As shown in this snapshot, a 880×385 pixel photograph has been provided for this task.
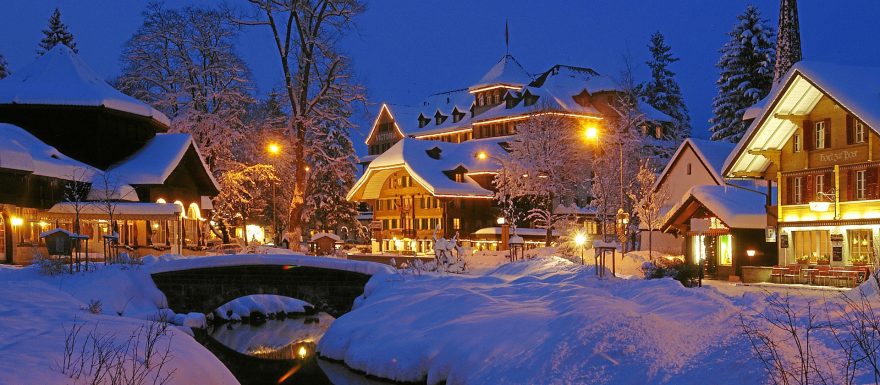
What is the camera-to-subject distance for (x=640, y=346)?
53.0ft

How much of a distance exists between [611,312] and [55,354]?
10762 mm

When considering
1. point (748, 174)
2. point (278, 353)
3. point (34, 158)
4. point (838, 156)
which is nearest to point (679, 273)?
point (838, 156)

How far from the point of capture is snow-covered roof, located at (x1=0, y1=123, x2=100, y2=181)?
115ft

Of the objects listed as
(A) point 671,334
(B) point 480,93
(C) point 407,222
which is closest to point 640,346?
(A) point 671,334

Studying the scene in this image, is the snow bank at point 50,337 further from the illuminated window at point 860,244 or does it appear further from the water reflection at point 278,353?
the illuminated window at point 860,244

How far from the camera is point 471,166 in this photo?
68.1 metres

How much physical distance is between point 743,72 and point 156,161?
41067 mm

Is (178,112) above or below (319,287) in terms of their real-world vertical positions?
above

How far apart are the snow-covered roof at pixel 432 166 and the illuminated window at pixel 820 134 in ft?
112

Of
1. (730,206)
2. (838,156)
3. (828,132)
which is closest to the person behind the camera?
(838,156)

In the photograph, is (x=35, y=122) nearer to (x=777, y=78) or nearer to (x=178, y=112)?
(x=178, y=112)

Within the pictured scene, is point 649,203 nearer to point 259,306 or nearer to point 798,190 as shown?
point 798,190

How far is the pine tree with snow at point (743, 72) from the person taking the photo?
6047cm

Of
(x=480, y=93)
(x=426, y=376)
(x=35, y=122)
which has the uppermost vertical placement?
(x=480, y=93)
